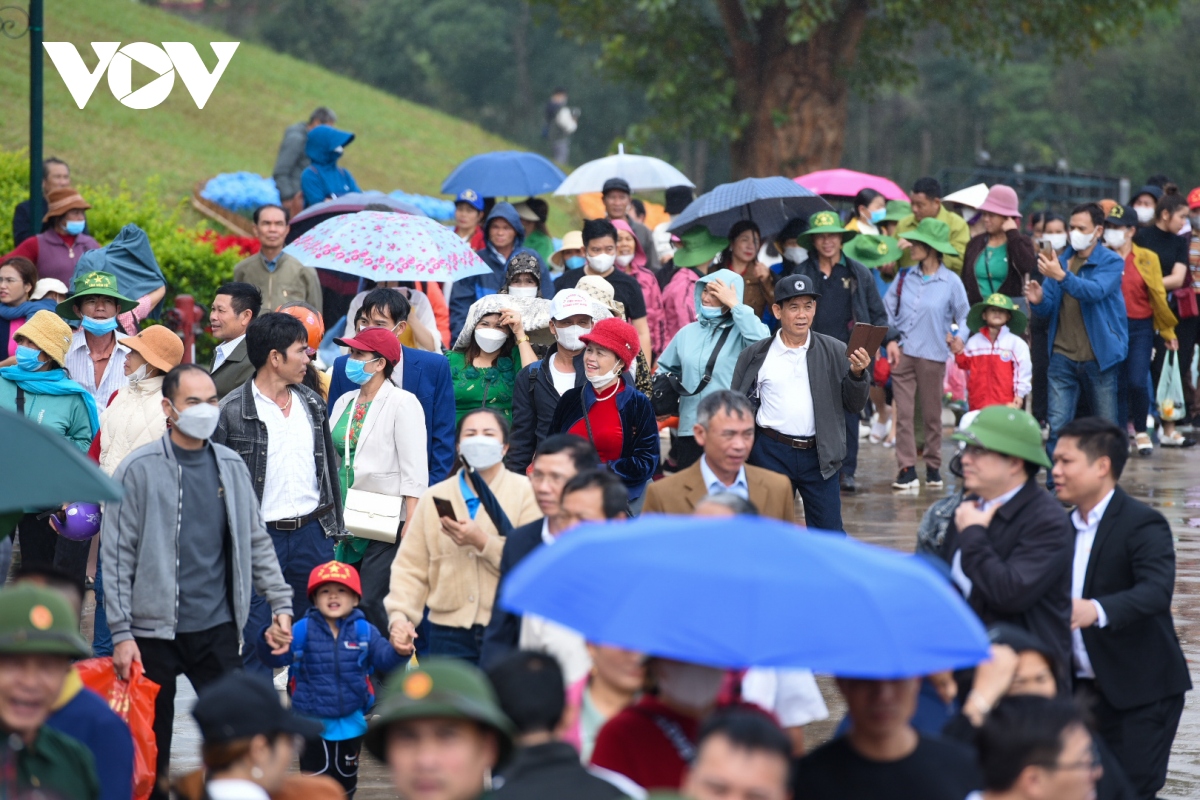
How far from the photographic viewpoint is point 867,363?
348 inches

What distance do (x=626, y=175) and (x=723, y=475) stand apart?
9.59 m

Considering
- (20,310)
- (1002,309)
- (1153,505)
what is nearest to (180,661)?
(20,310)

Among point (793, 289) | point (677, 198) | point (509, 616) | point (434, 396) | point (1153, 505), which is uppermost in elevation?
point (677, 198)

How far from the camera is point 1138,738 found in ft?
19.2

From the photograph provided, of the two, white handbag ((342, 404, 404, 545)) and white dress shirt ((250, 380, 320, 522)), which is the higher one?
white dress shirt ((250, 380, 320, 522))

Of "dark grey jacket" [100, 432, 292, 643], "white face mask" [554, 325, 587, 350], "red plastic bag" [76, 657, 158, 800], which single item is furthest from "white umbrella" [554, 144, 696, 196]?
"red plastic bag" [76, 657, 158, 800]

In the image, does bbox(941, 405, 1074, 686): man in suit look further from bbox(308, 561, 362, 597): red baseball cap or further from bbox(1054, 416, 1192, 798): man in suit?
bbox(308, 561, 362, 597): red baseball cap

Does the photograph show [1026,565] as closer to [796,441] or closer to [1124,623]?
[1124,623]

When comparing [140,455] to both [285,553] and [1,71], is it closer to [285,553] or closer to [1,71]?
[285,553]

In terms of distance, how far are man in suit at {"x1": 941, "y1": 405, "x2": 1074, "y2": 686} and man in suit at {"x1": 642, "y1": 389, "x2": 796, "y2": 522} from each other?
3.56ft

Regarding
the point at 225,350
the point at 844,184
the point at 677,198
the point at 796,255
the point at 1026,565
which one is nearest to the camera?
the point at 1026,565

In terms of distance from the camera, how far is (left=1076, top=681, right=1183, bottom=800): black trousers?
586cm

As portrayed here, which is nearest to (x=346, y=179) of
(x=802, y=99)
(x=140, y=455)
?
(x=140, y=455)

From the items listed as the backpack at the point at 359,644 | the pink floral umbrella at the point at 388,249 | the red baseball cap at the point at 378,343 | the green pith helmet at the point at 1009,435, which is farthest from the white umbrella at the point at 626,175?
the green pith helmet at the point at 1009,435
